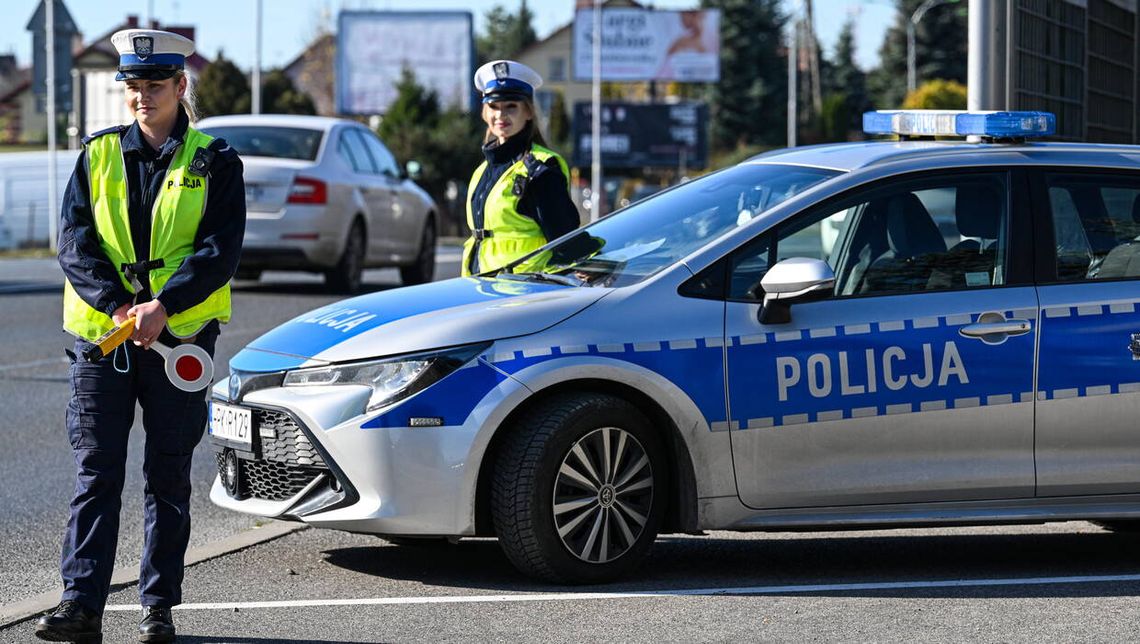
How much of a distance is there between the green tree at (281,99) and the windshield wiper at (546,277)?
2334 inches

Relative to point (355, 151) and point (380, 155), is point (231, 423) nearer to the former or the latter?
point (355, 151)

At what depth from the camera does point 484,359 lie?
5.87m

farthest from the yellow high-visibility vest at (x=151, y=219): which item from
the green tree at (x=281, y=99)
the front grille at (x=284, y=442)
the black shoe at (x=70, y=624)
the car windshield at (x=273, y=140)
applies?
the green tree at (x=281, y=99)

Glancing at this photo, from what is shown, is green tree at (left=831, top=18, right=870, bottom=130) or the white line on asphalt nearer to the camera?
the white line on asphalt

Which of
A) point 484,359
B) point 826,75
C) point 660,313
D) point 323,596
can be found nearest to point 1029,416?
point 660,313

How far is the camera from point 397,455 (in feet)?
19.1

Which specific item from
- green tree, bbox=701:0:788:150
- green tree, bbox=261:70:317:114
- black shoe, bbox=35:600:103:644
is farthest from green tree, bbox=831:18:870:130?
black shoe, bbox=35:600:103:644

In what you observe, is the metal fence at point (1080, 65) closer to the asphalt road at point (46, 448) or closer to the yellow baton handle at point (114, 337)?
the asphalt road at point (46, 448)

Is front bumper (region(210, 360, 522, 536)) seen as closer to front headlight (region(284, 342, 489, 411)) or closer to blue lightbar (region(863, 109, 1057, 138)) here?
front headlight (region(284, 342, 489, 411))

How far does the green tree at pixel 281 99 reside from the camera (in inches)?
2603

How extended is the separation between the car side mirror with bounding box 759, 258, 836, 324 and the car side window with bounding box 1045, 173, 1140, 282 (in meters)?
0.95

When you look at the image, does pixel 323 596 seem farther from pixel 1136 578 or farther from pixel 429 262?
pixel 429 262

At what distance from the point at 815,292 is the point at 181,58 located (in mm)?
2163

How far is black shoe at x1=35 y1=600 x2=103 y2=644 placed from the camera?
4934mm
